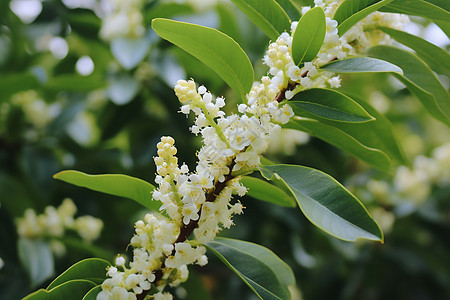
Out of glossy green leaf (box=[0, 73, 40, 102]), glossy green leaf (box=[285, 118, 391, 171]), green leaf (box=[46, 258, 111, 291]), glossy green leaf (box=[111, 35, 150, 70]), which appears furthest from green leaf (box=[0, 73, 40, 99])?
glossy green leaf (box=[285, 118, 391, 171])

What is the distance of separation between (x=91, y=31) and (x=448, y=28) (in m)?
1.66

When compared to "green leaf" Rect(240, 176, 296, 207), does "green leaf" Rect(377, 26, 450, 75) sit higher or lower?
higher

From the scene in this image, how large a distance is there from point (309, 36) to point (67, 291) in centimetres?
68

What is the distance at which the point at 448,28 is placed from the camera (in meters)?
1.03

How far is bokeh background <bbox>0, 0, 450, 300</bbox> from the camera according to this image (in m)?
1.98

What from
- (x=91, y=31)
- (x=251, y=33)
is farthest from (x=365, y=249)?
(x=91, y=31)

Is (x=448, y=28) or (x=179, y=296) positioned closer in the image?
(x=448, y=28)

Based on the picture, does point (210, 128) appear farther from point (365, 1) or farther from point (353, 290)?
point (353, 290)

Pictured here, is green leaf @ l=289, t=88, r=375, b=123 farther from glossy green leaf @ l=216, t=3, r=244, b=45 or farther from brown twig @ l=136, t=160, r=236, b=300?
glossy green leaf @ l=216, t=3, r=244, b=45

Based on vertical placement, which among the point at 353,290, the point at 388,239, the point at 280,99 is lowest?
the point at 353,290

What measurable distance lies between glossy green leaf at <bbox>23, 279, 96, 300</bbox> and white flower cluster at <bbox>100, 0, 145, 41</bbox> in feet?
4.57

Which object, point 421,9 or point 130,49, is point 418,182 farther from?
point 421,9

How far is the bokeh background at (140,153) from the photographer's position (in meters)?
1.98

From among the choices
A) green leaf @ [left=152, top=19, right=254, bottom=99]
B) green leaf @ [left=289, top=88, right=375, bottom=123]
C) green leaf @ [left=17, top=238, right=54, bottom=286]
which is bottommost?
green leaf @ [left=17, top=238, right=54, bottom=286]
